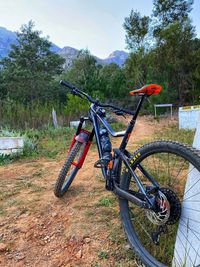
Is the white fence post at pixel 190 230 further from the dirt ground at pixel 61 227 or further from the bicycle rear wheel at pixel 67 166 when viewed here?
the bicycle rear wheel at pixel 67 166

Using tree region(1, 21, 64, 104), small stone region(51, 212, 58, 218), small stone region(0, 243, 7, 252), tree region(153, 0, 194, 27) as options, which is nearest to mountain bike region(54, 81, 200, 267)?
small stone region(51, 212, 58, 218)

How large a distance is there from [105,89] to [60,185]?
42.2 ft

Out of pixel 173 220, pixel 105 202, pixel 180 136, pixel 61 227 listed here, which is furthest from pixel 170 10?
pixel 173 220

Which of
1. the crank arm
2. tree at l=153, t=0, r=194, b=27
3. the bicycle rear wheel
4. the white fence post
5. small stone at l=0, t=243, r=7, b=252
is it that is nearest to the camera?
the white fence post

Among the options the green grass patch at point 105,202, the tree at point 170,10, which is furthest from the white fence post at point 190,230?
the tree at point 170,10

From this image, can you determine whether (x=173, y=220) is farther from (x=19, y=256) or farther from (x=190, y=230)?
(x=19, y=256)

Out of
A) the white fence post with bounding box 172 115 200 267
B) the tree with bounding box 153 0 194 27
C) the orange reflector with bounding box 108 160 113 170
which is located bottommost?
the white fence post with bounding box 172 115 200 267

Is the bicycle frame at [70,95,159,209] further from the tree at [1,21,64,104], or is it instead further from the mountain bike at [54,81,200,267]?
the tree at [1,21,64,104]

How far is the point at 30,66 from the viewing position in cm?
1761

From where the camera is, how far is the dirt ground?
1542 mm

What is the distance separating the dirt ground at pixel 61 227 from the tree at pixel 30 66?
13.3m

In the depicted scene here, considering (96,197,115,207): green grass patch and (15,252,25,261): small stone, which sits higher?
(96,197,115,207): green grass patch

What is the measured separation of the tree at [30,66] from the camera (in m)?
15.3

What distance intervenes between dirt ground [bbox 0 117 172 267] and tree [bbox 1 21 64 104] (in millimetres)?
13272
